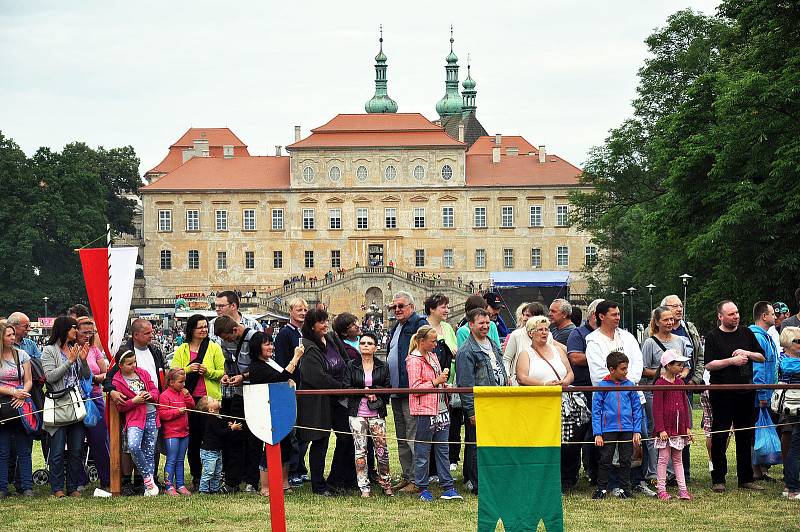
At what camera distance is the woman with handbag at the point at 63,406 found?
1109cm

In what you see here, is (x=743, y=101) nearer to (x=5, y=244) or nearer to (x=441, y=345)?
(x=441, y=345)

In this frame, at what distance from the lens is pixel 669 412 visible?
10.8 m

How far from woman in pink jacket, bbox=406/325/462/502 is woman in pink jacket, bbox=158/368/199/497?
1833mm

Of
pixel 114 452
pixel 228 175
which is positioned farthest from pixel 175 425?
pixel 228 175

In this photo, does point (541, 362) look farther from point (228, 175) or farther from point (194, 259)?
point (228, 175)

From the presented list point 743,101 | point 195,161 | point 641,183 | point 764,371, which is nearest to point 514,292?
point 641,183

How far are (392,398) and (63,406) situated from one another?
260 centimetres

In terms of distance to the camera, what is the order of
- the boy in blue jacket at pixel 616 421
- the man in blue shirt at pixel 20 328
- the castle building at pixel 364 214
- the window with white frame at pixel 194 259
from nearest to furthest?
the boy in blue jacket at pixel 616 421 < the man in blue shirt at pixel 20 328 < the castle building at pixel 364 214 < the window with white frame at pixel 194 259

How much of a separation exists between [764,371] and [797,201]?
43.7ft

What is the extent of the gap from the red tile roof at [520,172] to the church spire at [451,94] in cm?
2227

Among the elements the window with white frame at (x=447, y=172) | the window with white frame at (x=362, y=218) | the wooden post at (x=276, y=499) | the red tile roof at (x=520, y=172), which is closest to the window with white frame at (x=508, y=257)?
the red tile roof at (x=520, y=172)

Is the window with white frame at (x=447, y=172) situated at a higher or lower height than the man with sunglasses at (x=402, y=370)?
higher

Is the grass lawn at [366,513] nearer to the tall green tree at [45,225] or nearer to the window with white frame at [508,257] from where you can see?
the tall green tree at [45,225]

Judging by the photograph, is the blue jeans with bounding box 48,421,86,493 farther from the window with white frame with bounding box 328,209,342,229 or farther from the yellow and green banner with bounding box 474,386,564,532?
the window with white frame with bounding box 328,209,342,229
